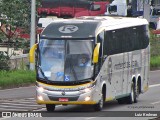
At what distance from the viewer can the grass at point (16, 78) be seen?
3809 centimetres

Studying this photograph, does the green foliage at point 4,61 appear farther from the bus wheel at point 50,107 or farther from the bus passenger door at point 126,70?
the bus wheel at point 50,107

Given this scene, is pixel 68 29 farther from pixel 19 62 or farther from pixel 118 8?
pixel 118 8

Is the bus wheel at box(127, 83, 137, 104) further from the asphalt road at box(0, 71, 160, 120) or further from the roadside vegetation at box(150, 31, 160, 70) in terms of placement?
the roadside vegetation at box(150, 31, 160, 70)

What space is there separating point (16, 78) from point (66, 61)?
1410cm

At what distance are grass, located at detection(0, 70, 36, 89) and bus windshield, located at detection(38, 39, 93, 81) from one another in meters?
12.8

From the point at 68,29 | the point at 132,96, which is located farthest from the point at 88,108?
the point at 68,29

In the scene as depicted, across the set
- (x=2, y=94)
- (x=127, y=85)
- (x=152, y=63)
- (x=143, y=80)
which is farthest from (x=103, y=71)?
(x=152, y=63)

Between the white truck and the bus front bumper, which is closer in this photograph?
the bus front bumper

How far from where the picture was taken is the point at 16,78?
3881 cm

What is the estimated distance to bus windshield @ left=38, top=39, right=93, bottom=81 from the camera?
981 inches

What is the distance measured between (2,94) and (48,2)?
49.5 meters

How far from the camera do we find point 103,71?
85.3 ft

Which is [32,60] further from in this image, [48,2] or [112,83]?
[48,2]

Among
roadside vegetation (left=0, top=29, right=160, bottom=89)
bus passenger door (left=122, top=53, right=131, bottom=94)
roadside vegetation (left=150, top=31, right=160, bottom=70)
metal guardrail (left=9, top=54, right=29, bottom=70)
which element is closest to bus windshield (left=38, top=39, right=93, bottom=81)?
bus passenger door (left=122, top=53, right=131, bottom=94)
